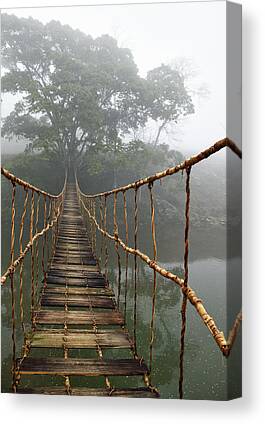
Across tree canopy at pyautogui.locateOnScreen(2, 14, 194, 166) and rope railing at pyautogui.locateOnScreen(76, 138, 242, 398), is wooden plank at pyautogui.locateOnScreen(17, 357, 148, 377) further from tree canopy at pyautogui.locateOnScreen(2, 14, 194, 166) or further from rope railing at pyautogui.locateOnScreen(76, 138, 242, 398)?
tree canopy at pyautogui.locateOnScreen(2, 14, 194, 166)

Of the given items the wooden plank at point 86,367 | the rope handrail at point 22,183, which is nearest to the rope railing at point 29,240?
the rope handrail at point 22,183

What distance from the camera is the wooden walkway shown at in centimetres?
308

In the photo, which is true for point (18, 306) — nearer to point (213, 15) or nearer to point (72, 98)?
point (72, 98)

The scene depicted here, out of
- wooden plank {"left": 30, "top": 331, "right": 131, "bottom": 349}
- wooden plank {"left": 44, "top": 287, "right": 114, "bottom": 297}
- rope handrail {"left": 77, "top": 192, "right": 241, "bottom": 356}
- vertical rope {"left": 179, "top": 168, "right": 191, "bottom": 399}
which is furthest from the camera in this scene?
wooden plank {"left": 44, "top": 287, "right": 114, "bottom": 297}

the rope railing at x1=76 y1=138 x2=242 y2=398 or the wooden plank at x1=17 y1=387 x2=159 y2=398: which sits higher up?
the rope railing at x1=76 y1=138 x2=242 y2=398

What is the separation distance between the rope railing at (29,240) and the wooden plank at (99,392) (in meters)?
0.21

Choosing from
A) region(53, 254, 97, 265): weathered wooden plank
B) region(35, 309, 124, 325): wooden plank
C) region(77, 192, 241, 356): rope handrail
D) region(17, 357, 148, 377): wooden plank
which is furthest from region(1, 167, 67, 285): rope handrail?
region(77, 192, 241, 356): rope handrail

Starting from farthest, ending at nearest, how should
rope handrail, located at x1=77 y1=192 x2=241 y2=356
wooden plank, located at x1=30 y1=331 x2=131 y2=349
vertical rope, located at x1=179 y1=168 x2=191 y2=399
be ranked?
wooden plank, located at x1=30 y1=331 x2=131 y2=349 < vertical rope, located at x1=179 y1=168 x2=191 y2=399 < rope handrail, located at x1=77 y1=192 x2=241 y2=356

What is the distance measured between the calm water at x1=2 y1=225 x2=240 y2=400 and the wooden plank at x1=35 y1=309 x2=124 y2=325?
0.25ft

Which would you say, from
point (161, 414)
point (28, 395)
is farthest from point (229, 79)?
point (28, 395)

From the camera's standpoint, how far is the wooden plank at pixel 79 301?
3.23m

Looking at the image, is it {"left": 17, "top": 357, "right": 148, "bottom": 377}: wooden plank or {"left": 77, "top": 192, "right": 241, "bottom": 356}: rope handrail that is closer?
{"left": 77, "top": 192, "right": 241, "bottom": 356}: rope handrail

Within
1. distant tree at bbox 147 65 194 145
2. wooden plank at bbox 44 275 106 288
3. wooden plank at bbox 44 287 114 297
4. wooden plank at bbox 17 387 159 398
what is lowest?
wooden plank at bbox 17 387 159 398

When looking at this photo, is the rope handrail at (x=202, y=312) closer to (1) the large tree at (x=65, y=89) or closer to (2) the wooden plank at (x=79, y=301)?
(2) the wooden plank at (x=79, y=301)
